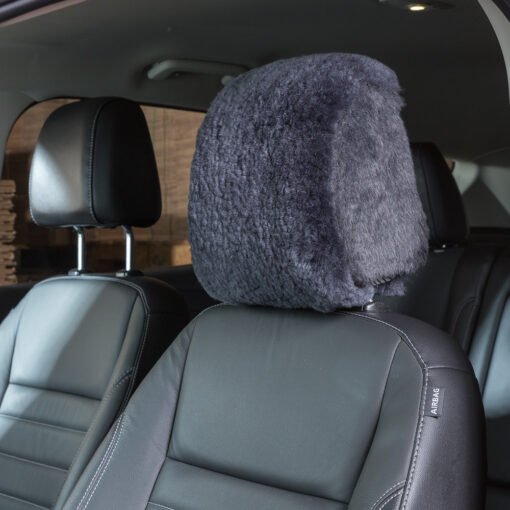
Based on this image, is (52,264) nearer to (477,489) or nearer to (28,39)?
(28,39)

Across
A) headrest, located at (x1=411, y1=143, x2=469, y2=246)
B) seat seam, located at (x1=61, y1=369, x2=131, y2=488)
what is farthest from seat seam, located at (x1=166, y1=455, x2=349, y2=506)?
headrest, located at (x1=411, y1=143, x2=469, y2=246)

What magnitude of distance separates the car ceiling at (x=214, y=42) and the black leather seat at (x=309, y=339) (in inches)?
32.9

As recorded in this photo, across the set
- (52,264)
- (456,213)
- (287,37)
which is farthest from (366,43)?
(52,264)

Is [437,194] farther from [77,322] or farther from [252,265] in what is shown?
[252,265]

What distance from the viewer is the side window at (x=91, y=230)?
2.67 metres

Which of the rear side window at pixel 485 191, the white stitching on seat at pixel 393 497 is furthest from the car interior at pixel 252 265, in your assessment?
the rear side window at pixel 485 191

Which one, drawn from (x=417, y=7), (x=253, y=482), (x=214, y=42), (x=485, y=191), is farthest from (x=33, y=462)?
(x=485, y=191)

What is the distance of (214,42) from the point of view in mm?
2482

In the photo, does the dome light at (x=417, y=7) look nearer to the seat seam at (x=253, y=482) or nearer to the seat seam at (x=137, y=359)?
the seat seam at (x=137, y=359)

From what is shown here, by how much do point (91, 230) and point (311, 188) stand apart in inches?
73.9

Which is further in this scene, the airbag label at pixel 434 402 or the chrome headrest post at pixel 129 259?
the chrome headrest post at pixel 129 259

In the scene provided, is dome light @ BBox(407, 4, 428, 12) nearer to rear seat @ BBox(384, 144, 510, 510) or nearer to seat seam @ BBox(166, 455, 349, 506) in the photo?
rear seat @ BBox(384, 144, 510, 510)

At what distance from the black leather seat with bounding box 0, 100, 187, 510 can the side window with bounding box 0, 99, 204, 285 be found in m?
0.49

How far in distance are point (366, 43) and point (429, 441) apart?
61.7 inches
